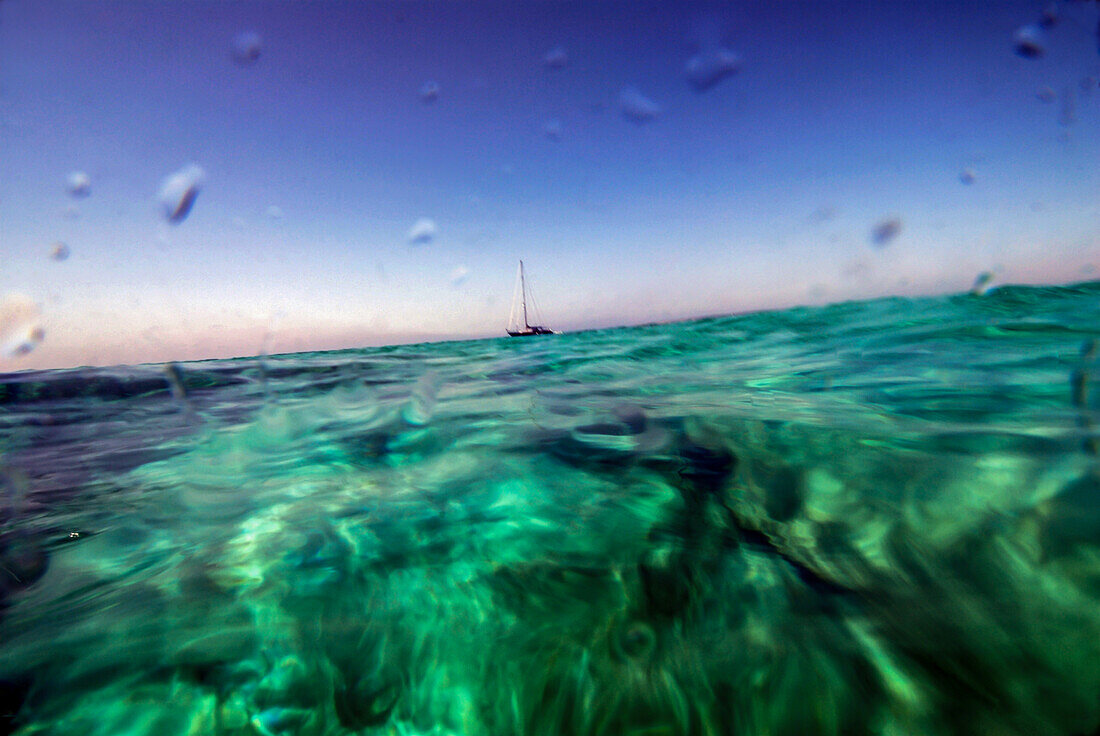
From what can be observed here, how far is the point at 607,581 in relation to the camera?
4.07 feet

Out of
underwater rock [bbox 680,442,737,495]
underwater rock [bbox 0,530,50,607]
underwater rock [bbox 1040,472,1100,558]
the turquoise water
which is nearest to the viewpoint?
the turquoise water

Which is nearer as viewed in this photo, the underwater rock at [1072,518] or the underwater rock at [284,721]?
the underwater rock at [284,721]

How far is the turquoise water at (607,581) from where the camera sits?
934 millimetres

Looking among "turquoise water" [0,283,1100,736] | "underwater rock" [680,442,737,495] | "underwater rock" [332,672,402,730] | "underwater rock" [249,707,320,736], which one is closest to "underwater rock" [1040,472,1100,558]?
"turquoise water" [0,283,1100,736]

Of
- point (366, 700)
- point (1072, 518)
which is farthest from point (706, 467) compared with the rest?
point (366, 700)

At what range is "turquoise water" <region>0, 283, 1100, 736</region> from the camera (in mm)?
934

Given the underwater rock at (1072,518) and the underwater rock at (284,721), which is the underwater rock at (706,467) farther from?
the underwater rock at (284,721)

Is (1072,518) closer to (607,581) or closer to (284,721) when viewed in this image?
(607,581)

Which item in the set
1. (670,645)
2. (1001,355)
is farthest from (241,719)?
(1001,355)

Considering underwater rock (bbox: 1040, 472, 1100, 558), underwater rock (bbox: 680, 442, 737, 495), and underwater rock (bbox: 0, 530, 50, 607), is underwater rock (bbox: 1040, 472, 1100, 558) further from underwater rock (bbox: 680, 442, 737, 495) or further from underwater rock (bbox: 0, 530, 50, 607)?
underwater rock (bbox: 0, 530, 50, 607)

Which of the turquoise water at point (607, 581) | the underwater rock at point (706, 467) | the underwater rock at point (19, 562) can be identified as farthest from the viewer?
the underwater rock at point (706, 467)

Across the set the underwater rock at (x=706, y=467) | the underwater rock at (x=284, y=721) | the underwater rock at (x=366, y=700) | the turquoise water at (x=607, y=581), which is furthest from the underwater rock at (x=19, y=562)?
the underwater rock at (x=706, y=467)

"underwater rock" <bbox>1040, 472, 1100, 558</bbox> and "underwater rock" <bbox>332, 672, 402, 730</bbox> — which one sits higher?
"underwater rock" <bbox>1040, 472, 1100, 558</bbox>

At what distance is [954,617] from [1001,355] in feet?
10.3
